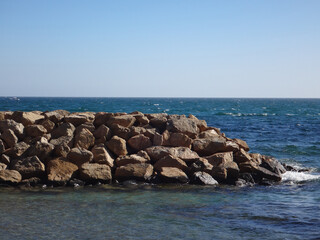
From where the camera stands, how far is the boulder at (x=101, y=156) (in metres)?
13.3

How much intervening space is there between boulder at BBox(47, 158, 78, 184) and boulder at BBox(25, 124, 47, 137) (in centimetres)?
167

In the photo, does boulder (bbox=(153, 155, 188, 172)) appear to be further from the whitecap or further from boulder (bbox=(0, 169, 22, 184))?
boulder (bbox=(0, 169, 22, 184))

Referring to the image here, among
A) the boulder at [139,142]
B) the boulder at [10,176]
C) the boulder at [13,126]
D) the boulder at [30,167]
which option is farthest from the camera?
the boulder at [139,142]

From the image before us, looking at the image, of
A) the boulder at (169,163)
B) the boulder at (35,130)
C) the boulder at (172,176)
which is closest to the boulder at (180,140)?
the boulder at (169,163)

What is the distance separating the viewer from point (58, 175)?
12.6 metres

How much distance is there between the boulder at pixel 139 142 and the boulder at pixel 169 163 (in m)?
1.06

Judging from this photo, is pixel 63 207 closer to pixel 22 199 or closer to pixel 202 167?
pixel 22 199

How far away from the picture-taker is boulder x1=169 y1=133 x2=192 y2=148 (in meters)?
14.5

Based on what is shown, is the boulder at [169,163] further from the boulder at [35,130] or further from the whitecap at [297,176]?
the boulder at [35,130]

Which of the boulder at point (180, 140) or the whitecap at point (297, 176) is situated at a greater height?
the boulder at point (180, 140)

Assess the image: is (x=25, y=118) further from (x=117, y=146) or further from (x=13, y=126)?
(x=117, y=146)

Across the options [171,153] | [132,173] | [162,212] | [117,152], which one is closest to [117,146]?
[117,152]

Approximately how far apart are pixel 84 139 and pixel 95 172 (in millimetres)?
1585

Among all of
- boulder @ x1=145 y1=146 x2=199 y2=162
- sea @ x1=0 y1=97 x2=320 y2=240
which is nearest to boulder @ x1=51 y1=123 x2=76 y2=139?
sea @ x1=0 y1=97 x2=320 y2=240
